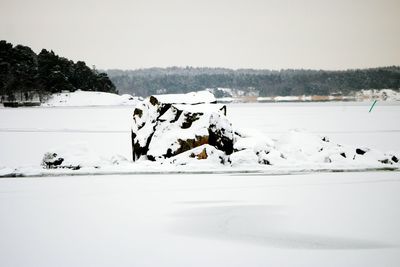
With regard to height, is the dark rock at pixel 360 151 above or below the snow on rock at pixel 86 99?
above

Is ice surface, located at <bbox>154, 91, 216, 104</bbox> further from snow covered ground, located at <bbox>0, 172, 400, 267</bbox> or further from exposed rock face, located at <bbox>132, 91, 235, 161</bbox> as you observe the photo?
snow covered ground, located at <bbox>0, 172, 400, 267</bbox>

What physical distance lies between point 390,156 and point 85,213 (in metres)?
7.94

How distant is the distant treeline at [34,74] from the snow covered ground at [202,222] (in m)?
90.5

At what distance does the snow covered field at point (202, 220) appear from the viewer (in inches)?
166

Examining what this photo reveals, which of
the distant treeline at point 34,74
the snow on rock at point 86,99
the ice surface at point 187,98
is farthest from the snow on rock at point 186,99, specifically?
the snow on rock at point 86,99

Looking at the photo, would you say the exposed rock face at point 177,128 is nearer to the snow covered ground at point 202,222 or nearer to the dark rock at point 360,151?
the snow covered ground at point 202,222

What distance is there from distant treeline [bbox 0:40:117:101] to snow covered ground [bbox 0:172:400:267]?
297 feet

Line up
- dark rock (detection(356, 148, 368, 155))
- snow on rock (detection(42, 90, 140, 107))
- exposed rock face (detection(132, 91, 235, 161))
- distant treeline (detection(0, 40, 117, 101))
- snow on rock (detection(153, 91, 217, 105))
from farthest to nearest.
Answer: snow on rock (detection(42, 90, 140, 107)) → distant treeline (detection(0, 40, 117, 101)) → snow on rock (detection(153, 91, 217, 105)) → dark rock (detection(356, 148, 368, 155)) → exposed rock face (detection(132, 91, 235, 161))

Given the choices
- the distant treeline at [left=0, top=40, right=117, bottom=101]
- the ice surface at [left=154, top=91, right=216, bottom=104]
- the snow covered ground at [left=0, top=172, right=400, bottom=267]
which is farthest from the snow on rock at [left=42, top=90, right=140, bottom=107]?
the snow covered ground at [left=0, top=172, right=400, bottom=267]

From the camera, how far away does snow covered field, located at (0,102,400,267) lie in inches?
166

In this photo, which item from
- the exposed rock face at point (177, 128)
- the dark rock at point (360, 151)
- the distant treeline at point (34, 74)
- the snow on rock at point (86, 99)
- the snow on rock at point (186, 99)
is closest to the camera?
the exposed rock face at point (177, 128)

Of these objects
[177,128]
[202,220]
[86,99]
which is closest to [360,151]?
[177,128]

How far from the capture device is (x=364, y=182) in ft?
Result: 26.6

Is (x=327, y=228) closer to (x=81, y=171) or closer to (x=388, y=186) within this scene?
(x=388, y=186)
